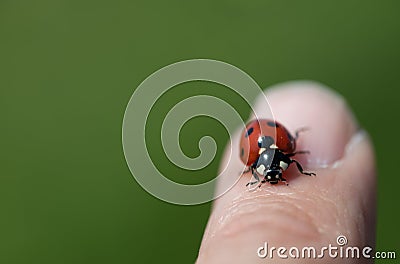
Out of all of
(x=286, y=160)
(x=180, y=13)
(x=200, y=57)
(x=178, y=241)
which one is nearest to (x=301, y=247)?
(x=286, y=160)

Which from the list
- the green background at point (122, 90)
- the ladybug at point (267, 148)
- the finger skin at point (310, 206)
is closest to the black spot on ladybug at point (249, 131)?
the ladybug at point (267, 148)

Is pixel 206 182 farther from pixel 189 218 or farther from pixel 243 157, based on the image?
pixel 243 157

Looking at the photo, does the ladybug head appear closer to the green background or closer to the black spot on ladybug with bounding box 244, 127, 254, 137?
the black spot on ladybug with bounding box 244, 127, 254, 137

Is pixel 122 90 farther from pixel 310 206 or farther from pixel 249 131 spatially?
pixel 310 206

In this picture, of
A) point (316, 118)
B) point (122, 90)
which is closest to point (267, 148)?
point (316, 118)

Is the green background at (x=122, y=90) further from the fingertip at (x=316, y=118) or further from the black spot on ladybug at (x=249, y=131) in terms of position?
the black spot on ladybug at (x=249, y=131)

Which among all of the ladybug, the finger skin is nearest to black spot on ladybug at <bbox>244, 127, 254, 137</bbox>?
the ladybug

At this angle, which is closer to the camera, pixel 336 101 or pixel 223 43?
pixel 336 101
